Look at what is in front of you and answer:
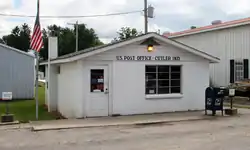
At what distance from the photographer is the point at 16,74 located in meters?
23.8

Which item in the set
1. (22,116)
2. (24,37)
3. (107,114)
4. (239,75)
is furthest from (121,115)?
(24,37)

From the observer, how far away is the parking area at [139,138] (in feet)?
28.5

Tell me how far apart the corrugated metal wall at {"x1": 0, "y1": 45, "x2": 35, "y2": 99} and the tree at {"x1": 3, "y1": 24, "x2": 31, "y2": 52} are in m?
53.2

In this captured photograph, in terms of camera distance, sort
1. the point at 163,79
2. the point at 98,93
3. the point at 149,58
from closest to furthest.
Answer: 1. the point at 98,93
2. the point at 149,58
3. the point at 163,79

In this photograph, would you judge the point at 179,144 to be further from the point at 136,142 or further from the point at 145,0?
the point at 145,0

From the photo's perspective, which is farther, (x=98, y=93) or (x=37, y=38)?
(x=37, y=38)

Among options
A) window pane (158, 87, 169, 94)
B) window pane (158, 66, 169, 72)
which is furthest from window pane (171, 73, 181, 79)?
window pane (158, 87, 169, 94)

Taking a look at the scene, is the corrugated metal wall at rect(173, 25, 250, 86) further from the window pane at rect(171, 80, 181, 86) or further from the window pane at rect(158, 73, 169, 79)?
the window pane at rect(158, 73, 169, 79)

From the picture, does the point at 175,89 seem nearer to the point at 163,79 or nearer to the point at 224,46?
the point at 163,79

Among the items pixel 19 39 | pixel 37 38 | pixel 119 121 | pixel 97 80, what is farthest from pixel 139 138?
pixel 19 39

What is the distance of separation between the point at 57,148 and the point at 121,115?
6.05m

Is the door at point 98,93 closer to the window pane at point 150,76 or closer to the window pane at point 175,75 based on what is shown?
the window pane at point 150,76

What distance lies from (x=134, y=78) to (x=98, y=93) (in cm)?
165

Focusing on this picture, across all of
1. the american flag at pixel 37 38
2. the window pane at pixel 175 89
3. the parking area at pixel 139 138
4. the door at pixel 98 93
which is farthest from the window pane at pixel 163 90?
the american flag at pixel 37 38
